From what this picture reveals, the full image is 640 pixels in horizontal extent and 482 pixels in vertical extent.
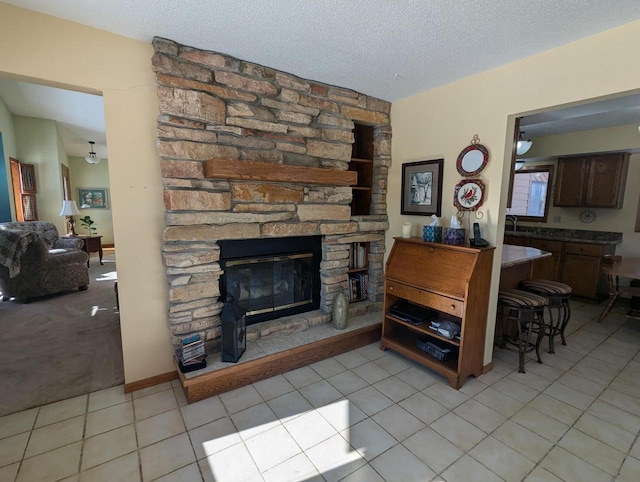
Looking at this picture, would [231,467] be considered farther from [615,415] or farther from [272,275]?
[615,415]

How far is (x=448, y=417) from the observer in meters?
2.03

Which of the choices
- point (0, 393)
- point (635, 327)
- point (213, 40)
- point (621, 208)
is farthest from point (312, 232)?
point (621, 208)

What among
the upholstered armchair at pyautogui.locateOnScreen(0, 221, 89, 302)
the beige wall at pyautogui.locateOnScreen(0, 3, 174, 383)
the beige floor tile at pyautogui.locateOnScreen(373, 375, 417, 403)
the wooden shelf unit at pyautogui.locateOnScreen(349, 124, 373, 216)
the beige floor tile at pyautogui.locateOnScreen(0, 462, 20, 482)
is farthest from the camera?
the upholstered armchair at pyautogui.locateOnScreen(0, 221, 89, 302)

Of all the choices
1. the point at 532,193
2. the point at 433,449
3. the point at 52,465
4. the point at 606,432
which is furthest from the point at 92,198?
the point at 606,432

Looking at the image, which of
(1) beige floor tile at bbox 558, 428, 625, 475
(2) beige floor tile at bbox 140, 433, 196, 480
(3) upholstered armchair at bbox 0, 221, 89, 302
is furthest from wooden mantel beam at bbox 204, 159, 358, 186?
(3) upholstered armchair at bbox 0, 221, 89, 302

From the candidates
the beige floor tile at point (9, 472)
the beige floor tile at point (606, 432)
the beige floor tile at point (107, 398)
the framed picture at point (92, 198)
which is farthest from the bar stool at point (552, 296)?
the framed picture at point (92, 198)

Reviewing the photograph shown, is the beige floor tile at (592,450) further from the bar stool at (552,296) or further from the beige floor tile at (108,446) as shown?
the beige floor tile at (108,446)

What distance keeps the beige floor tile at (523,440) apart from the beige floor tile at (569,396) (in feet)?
1.84

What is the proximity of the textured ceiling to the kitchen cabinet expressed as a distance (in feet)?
10.9

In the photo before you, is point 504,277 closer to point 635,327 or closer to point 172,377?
point 635,327

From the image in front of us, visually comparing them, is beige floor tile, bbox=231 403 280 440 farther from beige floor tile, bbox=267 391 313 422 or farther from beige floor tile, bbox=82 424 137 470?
beige floor tile, bbox=82 424 137 470

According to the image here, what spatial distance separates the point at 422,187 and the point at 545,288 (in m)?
1.57

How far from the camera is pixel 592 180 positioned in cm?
436

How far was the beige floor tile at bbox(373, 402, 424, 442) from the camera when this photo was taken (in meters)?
1.89
